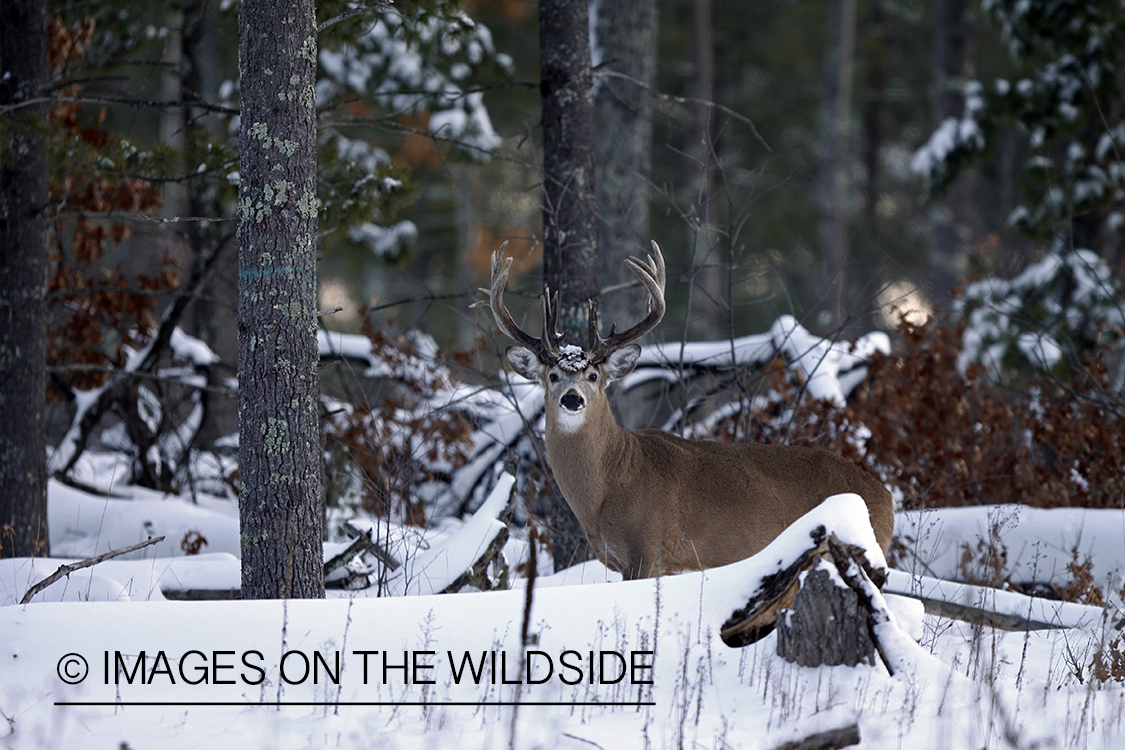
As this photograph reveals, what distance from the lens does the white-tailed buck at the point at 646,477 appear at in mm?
5977

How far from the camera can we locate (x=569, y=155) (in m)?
6.83

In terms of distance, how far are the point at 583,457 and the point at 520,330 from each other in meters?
0.79

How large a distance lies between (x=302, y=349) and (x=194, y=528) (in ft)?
11.9

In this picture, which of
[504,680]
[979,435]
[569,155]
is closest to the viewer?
[504,680]

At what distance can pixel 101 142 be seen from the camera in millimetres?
8328

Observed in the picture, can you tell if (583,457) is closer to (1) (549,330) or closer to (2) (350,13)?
(1) (549,330)

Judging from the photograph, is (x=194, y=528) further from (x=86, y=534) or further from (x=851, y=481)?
(x=851, y=481)

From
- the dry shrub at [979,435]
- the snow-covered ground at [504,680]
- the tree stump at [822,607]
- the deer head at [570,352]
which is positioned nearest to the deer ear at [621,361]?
the deer head at [570,352]

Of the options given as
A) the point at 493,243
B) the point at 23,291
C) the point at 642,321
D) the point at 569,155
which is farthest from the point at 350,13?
the point at 493,243

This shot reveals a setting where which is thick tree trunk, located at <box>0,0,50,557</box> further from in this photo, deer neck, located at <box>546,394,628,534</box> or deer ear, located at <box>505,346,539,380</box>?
deer neck, located at <box>546,394,628,534</box>

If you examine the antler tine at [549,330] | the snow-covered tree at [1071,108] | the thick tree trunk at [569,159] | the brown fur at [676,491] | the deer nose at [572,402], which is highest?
the snow-covered tree at [1071,108]

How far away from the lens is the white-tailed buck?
598 cm

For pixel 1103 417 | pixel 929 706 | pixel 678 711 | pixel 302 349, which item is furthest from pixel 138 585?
pixel 1103 417

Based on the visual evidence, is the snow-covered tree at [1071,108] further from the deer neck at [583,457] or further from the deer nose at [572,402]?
the deer nose at [572,402]
